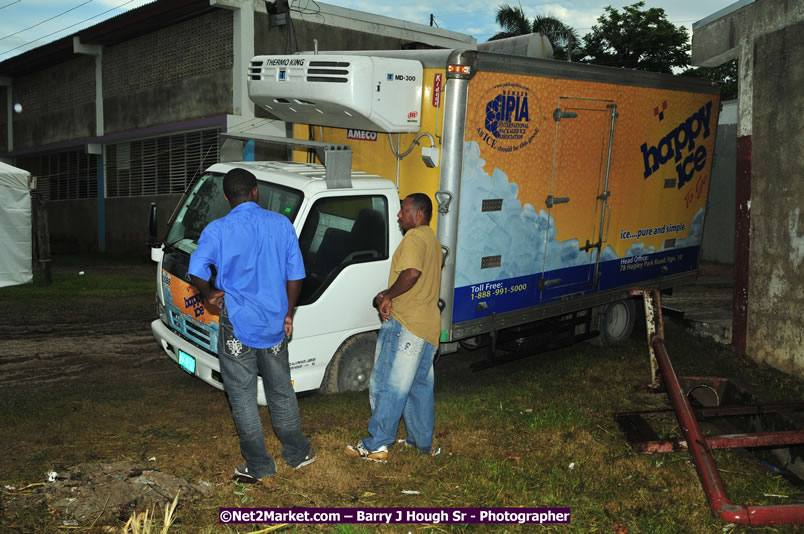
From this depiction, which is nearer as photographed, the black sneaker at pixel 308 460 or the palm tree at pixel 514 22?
the black sneaker at pixel 308 460

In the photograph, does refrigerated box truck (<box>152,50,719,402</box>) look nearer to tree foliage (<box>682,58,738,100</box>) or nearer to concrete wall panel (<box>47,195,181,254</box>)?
concrete wall panel (<box>47,195,181,254</box>)

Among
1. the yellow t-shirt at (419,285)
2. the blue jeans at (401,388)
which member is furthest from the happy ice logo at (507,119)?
the blue jeans at (401,388)

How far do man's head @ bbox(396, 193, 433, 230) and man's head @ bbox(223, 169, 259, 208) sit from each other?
1.08 metres

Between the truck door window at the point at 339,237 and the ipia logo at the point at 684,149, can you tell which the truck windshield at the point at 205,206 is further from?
the ipia logo at the point at 684,149

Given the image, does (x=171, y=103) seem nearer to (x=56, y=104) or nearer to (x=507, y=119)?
(x=56, y=104)

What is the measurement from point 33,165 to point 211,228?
2647 cm

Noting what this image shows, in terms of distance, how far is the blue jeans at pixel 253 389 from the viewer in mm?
4352

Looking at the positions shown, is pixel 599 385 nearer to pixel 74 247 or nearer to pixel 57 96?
pixel 74 247

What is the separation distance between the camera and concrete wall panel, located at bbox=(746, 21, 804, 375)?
7062 mm

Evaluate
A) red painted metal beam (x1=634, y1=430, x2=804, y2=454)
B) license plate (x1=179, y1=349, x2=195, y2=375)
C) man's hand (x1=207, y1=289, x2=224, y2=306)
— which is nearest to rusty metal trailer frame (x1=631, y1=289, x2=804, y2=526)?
red painted metal beam (x1=634, y1=430, x2=804, y2=454)

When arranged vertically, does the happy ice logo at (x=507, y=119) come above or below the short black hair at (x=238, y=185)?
above

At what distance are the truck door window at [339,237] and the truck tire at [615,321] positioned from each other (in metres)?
3.48

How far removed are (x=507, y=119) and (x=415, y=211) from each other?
1.91 m

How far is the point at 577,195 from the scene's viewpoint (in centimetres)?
717
